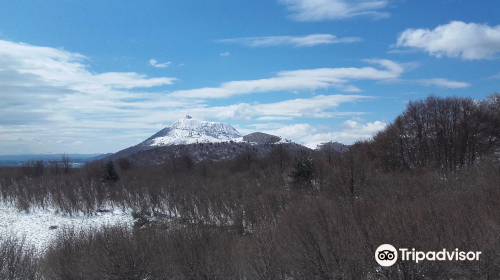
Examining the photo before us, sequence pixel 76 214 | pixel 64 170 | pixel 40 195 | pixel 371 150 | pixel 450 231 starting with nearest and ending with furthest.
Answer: pixel 450 231 < pixel 76 214 < pixel 40 195 < pixel 371 150 < pixel 64 170

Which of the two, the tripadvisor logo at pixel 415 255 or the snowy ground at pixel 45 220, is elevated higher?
the tripadvisor logo at pixel 415 255

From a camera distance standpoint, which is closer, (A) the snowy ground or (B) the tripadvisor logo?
(B) the tripadvisor logo

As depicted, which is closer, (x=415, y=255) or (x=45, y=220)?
(x=415, y=255)

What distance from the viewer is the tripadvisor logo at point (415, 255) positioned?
10.0 meters

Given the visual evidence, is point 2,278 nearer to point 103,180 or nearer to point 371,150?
point 103,180

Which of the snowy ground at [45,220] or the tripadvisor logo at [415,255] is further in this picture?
the snowy ground at [45,220]

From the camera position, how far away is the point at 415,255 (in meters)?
10.5

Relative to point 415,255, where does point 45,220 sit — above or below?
below

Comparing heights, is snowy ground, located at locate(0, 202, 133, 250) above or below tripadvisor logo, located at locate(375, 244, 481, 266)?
below

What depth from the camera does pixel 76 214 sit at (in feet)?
152

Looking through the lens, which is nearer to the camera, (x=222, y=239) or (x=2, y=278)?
(x=2, y=278)

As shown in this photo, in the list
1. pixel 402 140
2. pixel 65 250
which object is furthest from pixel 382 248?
pixel 402 140

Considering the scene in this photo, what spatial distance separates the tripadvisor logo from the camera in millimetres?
10005

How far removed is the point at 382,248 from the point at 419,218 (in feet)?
7.00
